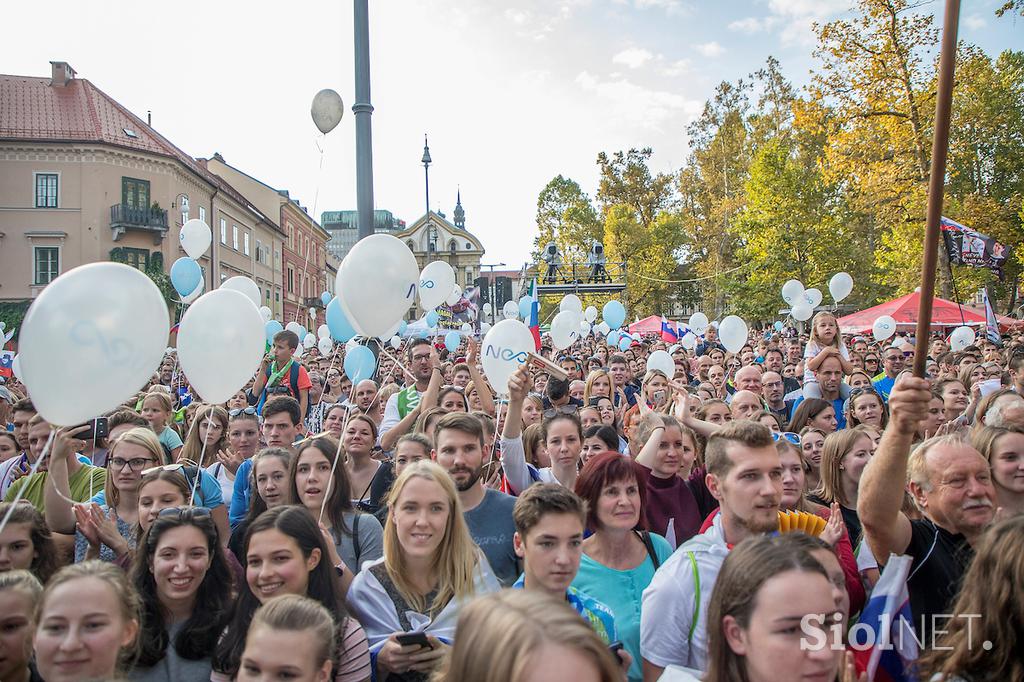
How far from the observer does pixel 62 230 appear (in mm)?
31859

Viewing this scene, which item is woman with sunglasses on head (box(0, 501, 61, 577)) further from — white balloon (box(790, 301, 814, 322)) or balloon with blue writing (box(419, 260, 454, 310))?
white balloon (box(790, 301, 814, 322))

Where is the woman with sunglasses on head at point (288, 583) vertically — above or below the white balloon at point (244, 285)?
below

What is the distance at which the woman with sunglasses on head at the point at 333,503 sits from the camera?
11.8ft

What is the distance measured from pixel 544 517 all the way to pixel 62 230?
35.9 meters

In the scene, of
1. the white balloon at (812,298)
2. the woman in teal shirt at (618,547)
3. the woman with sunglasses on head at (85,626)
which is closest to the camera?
the woman with sunglasses on head at (85,626)

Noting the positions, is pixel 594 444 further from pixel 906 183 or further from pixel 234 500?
pixel 906 183

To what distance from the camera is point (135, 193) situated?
33.0 metres

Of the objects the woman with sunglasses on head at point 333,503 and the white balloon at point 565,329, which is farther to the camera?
the white balloon at point 565,329

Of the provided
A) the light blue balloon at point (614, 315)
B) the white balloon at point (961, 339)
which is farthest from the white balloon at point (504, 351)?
the white balloon at point (961, 339)

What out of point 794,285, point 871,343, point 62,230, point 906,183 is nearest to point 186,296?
point 794,285

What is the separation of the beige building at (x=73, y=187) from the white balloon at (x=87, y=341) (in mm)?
32059

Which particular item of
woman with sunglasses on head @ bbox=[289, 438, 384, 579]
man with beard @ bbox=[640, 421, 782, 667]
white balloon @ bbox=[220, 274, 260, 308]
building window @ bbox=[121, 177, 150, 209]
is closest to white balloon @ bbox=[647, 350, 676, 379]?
white balloon @ bbox=[220, 274, 260, 308]

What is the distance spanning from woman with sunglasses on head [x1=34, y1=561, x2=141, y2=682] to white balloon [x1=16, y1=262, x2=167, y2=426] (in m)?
0.71

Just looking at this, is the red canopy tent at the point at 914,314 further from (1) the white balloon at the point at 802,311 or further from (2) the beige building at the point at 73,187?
(2) the beige building at the point at 73,187
